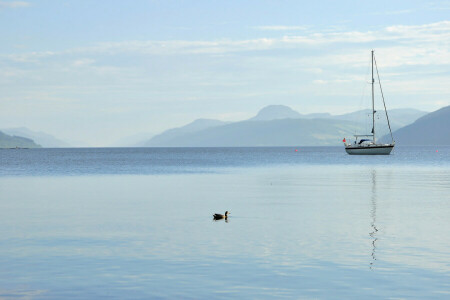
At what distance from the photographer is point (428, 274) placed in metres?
21.6

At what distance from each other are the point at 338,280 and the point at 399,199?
103ft

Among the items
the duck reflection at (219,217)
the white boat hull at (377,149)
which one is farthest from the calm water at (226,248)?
the white boat hull at (377,149)

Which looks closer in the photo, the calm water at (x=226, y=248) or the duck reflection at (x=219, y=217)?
the calm water at (x=226, y=248)

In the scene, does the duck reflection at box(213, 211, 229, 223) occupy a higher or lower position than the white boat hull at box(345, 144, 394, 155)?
lower

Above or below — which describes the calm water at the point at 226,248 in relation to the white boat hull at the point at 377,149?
below

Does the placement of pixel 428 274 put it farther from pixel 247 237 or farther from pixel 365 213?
pixel 365 213

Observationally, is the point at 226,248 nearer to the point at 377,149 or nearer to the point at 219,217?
the point at 219,217

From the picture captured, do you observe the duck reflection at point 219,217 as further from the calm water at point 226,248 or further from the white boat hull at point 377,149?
the white boat hull at point 377,149

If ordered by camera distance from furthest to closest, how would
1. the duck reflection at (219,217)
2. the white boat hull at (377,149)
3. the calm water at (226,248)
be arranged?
the white boat hull at (377,149) → the duck reflection at (219,217) → the calm water at (226,248)

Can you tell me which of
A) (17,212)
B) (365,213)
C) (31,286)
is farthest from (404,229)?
(17,212)

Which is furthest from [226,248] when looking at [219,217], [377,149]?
[377,149]

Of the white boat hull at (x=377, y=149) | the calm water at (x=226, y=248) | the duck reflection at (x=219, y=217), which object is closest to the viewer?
the calm water at (x=226, y=248)

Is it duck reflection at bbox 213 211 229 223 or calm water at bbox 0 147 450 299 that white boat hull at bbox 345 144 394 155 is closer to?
calm water at bbox 0 147 450 299

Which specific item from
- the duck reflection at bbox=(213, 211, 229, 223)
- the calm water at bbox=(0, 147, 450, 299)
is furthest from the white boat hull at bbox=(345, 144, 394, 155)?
the duck reflection at bbox=(213, 211, 229, 223)
